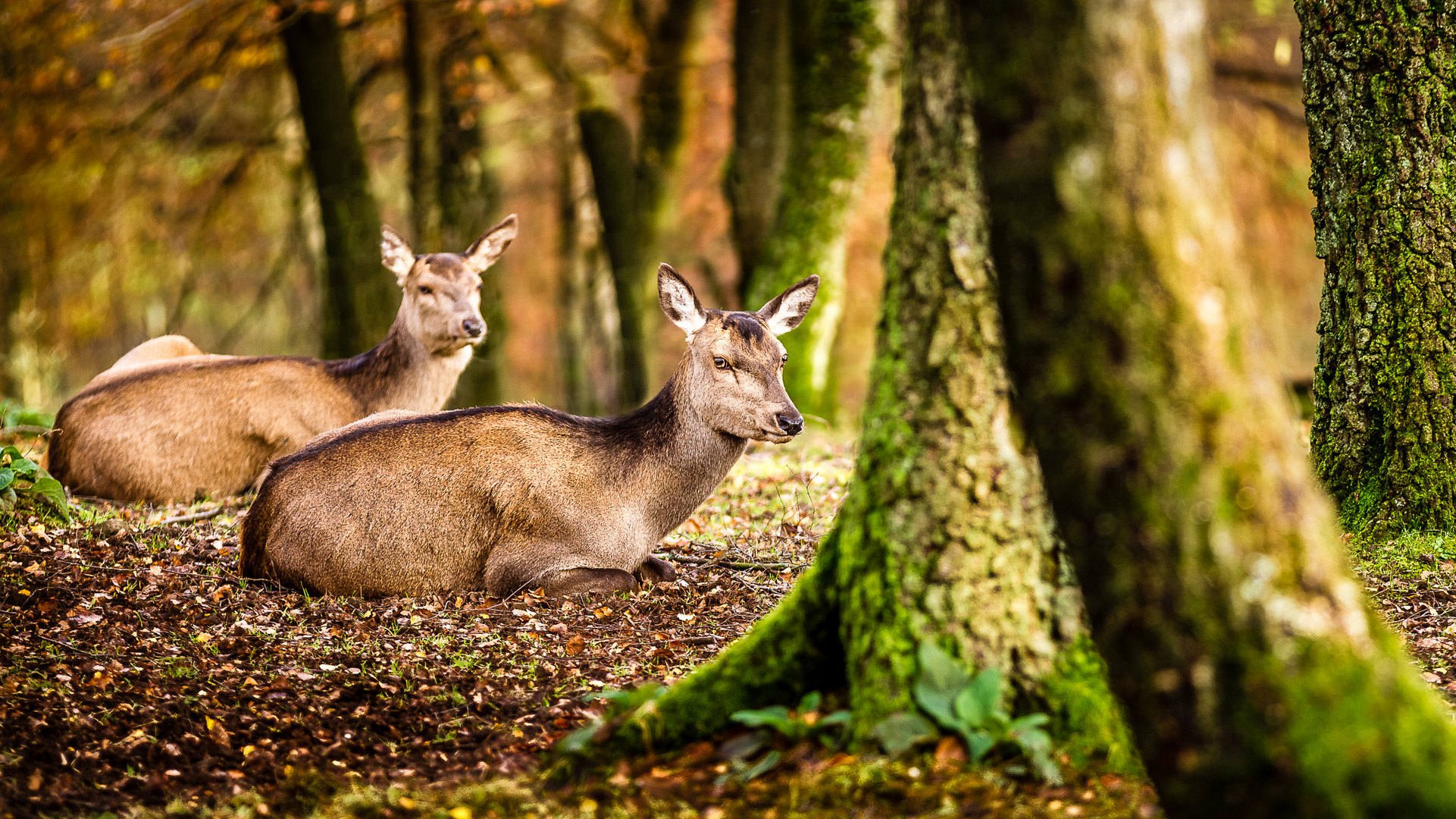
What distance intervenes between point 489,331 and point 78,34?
239 inches

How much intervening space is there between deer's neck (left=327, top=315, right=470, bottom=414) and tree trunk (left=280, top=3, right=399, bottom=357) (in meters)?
4.16

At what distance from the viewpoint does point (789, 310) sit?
24.6 ft

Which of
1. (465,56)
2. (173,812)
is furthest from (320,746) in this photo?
(465,56)

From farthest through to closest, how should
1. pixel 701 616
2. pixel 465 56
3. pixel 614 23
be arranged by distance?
pixel 614 23 → pixel 465 56 → pixel 701 616

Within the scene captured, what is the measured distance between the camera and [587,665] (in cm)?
550

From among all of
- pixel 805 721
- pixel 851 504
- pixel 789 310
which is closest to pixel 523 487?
pixel 789 310

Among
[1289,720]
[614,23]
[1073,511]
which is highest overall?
[614,23]

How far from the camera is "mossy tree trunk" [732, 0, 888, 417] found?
1246cm

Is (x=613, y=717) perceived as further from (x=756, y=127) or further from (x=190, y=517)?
(x=756, y=127)

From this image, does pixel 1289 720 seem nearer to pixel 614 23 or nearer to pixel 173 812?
pixel 173 812

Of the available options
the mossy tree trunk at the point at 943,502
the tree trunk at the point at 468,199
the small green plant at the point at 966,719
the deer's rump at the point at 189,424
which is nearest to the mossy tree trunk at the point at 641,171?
the tree trunk at the point at 468,199

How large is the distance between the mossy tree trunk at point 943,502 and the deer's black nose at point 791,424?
248 cm

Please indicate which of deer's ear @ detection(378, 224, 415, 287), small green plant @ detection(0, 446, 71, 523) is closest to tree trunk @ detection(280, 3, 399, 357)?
deer's ear @ detection(378, 224, 415, 287)

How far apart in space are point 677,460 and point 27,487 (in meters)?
3.79
